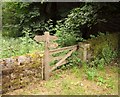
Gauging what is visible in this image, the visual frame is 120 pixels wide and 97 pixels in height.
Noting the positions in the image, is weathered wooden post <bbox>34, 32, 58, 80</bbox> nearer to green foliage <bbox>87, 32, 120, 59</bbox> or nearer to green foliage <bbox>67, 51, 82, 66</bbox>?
green foliage <bbox>67, 51, 82, 66</bbox>

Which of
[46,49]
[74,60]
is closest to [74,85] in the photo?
[46,49]

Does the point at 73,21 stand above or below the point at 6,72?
above

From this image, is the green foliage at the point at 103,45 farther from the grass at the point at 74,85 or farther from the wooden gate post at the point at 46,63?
the wooden gate post at the point at 46,63

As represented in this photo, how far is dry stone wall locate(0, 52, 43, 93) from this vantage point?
262 inches

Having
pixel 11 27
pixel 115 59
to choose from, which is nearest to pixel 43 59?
pixel 115 59

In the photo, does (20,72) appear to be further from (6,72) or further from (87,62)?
(87,62)

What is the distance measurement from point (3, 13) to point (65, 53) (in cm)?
954

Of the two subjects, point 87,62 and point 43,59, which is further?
point 87,62

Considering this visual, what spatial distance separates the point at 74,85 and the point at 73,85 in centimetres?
3

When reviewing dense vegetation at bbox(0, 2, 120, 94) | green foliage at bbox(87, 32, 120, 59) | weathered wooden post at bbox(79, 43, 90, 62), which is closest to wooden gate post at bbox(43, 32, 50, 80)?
dense vegetation at bbox(0, 2, 120, 94)

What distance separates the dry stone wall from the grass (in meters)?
0.19

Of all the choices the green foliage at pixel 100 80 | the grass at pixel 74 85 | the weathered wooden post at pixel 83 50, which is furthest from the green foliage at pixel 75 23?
the green foliage at pixel 100 80

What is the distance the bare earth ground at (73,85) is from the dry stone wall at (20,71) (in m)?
0.18

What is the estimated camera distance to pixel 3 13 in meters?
16.7
